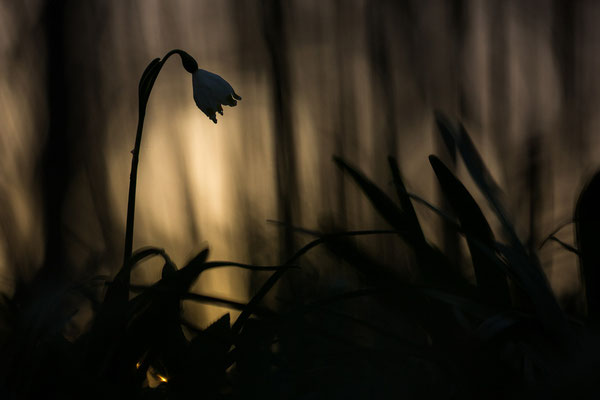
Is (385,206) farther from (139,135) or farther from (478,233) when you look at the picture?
(139,135)

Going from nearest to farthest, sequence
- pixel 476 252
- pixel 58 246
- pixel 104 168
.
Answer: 1. pixel 476 252
2. pixel 58 246
3. pixel 104 168

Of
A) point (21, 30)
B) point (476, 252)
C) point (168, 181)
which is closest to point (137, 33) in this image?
point (21, 30)

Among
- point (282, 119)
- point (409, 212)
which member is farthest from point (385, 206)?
point (282, 119)

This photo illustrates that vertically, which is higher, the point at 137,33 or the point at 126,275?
the point at 137,33

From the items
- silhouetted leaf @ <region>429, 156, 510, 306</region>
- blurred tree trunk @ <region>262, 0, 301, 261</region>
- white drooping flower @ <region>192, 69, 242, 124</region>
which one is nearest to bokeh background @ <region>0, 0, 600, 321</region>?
blurred tree trunk @ <region>262, 0, 301, 261</region>

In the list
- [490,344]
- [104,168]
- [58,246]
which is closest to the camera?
[490,344]

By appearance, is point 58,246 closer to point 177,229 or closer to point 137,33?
point 177,229

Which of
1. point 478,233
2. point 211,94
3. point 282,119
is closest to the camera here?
point 478,233
